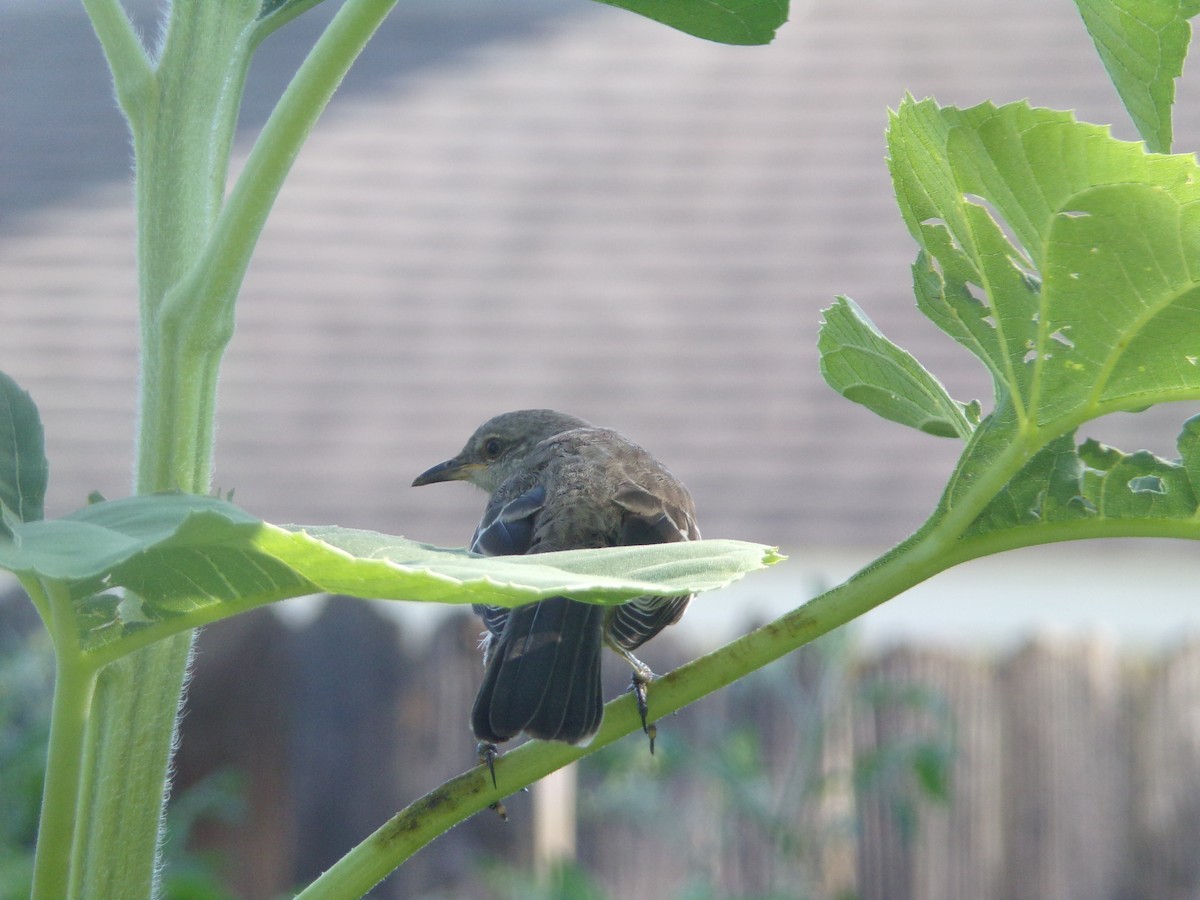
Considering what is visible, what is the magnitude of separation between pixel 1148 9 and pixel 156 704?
99 cm

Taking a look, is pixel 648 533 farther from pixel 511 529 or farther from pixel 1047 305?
pixel 1047 305

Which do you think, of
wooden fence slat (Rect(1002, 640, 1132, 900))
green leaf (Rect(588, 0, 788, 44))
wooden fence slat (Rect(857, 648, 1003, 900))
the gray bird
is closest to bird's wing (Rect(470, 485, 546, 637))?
the gray bird

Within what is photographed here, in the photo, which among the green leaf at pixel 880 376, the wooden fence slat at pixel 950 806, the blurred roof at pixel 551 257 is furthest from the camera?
the blurred roof at pixel 551 257

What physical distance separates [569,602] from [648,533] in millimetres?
356

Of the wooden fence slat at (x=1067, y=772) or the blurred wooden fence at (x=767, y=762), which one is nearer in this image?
the blurred wooden fence at (x=767, y=762)

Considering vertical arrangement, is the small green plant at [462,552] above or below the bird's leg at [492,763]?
above

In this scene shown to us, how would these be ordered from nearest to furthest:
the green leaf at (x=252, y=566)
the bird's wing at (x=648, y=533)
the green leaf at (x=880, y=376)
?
the green leaf at (x=252, y=566) < the green leaf at (x=880, y=376) < the bird's wing at (x=648, y=533)

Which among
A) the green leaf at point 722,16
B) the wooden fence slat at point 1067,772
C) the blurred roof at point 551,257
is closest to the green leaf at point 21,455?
the green leaf at point 722,16

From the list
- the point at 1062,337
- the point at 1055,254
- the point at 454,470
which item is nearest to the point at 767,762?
the point at 454,470

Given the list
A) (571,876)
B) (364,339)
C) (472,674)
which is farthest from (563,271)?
(571,876)

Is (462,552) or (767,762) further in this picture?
(767,762)

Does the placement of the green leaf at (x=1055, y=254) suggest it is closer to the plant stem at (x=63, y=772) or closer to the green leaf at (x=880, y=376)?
the green leaf at (x=880, y=376)

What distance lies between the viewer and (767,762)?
6.55 metres

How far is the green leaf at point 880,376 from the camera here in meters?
1.28
